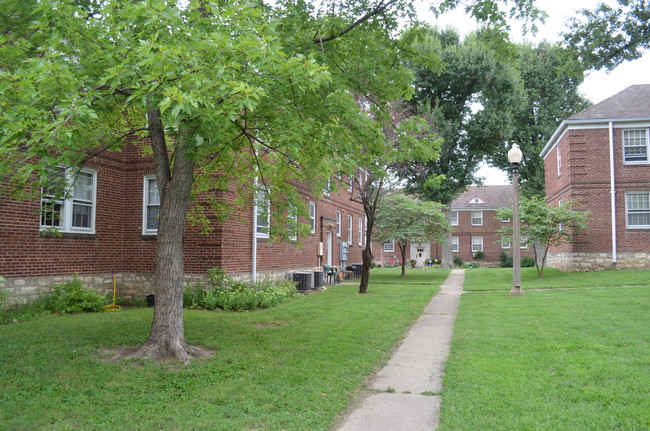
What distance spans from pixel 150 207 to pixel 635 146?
20207 millimetres

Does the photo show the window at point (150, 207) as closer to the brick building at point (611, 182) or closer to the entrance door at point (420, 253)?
the brick building at point (611, 182)

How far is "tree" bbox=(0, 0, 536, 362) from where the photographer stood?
179 inches

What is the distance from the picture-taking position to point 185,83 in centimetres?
451

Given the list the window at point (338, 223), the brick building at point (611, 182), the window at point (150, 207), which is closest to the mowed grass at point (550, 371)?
the window at point (150, 207)

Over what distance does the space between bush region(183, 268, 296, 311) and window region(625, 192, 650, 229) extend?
16.6 m

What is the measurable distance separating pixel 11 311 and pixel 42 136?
724cm

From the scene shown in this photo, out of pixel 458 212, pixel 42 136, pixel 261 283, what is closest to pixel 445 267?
pixel 458 212

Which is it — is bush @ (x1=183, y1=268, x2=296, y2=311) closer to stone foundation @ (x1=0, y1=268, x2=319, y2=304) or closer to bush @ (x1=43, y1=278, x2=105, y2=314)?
stone foundation @ (x1=0, y1=268, x2=319, y2=304)

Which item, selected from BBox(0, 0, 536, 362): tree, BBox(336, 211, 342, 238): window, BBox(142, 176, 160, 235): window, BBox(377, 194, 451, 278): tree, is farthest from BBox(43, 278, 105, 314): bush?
BBox(377, 194, 451, 278): tree

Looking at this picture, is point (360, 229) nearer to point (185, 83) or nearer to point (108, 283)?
point (108, 283)

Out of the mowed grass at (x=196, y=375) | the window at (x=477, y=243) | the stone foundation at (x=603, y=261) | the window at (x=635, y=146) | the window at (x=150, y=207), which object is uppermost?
the window at (x=635, y=146)

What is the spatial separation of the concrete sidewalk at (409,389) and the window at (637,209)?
1611cm

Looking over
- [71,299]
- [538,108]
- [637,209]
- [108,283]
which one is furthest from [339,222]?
[538,108]

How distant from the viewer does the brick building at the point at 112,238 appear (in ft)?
34.6
